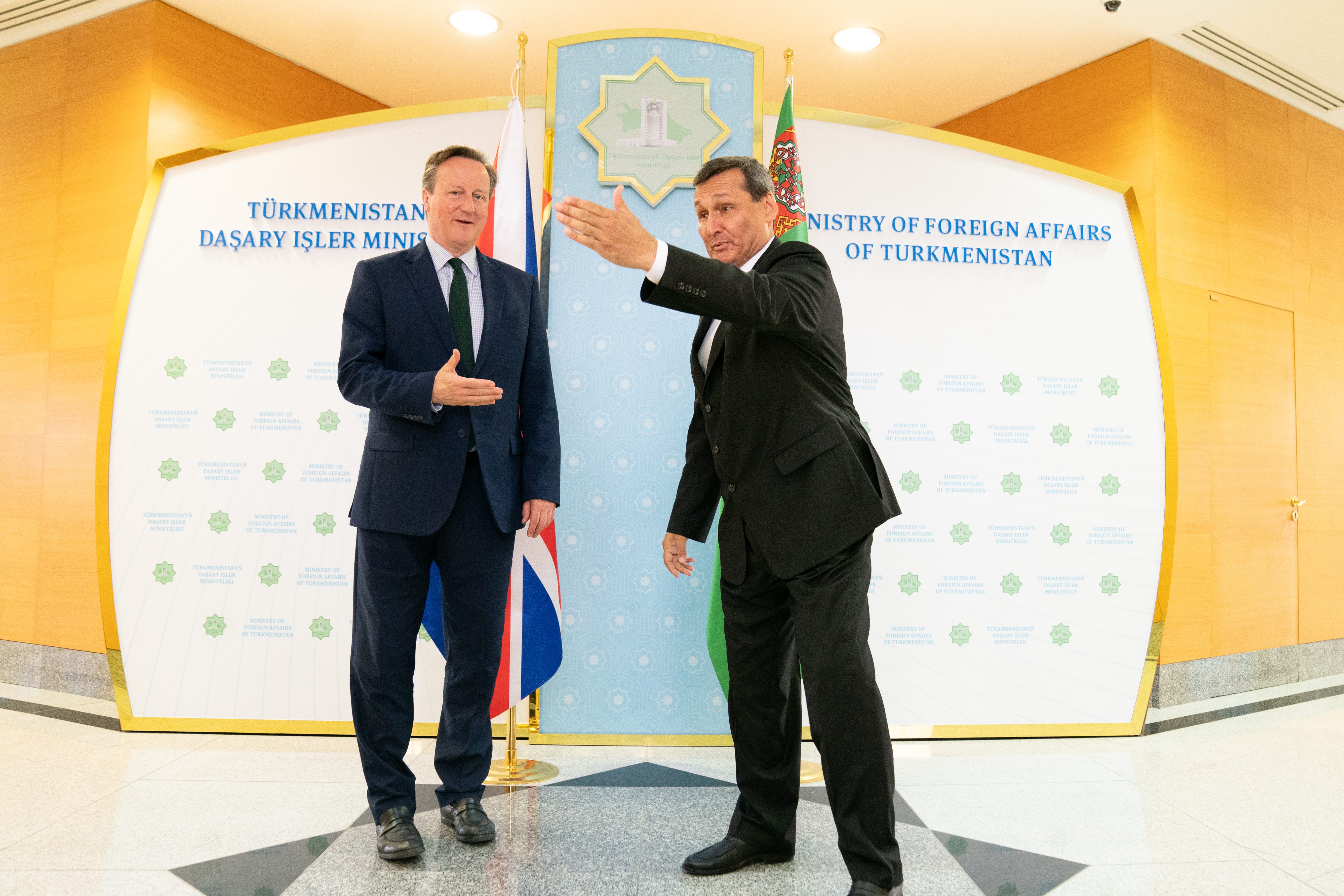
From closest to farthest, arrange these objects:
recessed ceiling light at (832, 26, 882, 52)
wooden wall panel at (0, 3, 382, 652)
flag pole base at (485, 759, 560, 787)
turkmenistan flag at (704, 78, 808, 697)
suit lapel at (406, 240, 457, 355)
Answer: suit lapel at (406, 240, 457, 355) < flag pole base at (485, 759, 560, 787) < turkmenistan flag at (704, 78, 808, 697) < wooden wall panel at (0, 3, 382, 652) < recessed ceiling light at (832, 26, 882, 52)

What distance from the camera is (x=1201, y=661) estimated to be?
4016 millimetres

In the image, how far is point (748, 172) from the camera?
193 centimetres

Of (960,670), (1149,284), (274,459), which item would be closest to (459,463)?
A: (274,459)

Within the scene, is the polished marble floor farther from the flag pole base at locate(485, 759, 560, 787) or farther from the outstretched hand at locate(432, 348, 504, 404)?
the outstretched hand at locate(432, 348, 504, 404)

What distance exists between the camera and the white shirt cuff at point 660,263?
1.51 m

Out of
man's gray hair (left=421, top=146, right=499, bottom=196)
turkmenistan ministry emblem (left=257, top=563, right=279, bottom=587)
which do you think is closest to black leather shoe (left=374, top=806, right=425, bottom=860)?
turkmenistan ministry emblem (left=257, top=563, right=279, bottom=587)

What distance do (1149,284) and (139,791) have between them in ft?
13.7

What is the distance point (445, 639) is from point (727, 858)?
951 mm

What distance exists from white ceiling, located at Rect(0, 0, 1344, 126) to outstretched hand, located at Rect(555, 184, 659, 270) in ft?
9.48

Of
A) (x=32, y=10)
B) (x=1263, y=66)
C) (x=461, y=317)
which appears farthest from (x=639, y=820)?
(x=1263, y=66)

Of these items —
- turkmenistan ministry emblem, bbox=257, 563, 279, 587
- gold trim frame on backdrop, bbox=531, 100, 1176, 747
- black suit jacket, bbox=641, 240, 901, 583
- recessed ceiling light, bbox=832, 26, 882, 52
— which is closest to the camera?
black suit jacket, bbox=641, 240, 901, 583

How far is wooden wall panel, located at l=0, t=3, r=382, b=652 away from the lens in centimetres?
382

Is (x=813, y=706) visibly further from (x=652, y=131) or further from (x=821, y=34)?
(x=821, y=34)

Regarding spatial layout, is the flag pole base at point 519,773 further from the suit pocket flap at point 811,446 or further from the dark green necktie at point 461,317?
the suit pocket flap at point 811,446
